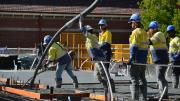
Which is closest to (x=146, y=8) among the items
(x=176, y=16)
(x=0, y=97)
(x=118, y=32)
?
(x=176, y=16)

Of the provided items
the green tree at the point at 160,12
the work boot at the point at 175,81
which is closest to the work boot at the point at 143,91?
the work boot at the point at 175,81

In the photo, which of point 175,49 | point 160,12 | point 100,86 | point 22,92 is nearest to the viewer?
point 22,92

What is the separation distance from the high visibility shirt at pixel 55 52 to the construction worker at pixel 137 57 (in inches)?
166

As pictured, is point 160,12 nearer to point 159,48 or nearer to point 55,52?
point 55,52

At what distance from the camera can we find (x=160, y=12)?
130 feet

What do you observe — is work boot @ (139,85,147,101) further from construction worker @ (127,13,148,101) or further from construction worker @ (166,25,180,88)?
construction worker @ (166,25,180,88)

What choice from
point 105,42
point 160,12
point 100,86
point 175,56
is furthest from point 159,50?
point 160,12

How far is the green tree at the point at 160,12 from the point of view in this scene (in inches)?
1545

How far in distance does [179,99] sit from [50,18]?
1501 inches

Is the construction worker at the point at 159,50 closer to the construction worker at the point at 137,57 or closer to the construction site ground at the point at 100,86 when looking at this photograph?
the construction site ground at the point at 100,86

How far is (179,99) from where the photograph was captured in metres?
11.2

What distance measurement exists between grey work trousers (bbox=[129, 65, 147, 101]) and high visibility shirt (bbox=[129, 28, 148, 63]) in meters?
0.20

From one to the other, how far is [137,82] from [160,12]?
28.8m

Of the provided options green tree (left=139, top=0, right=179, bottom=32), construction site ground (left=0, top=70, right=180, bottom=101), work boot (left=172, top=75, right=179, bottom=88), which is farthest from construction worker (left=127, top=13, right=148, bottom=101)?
green tree (left=139, top=0, right=179, bottom=32)
